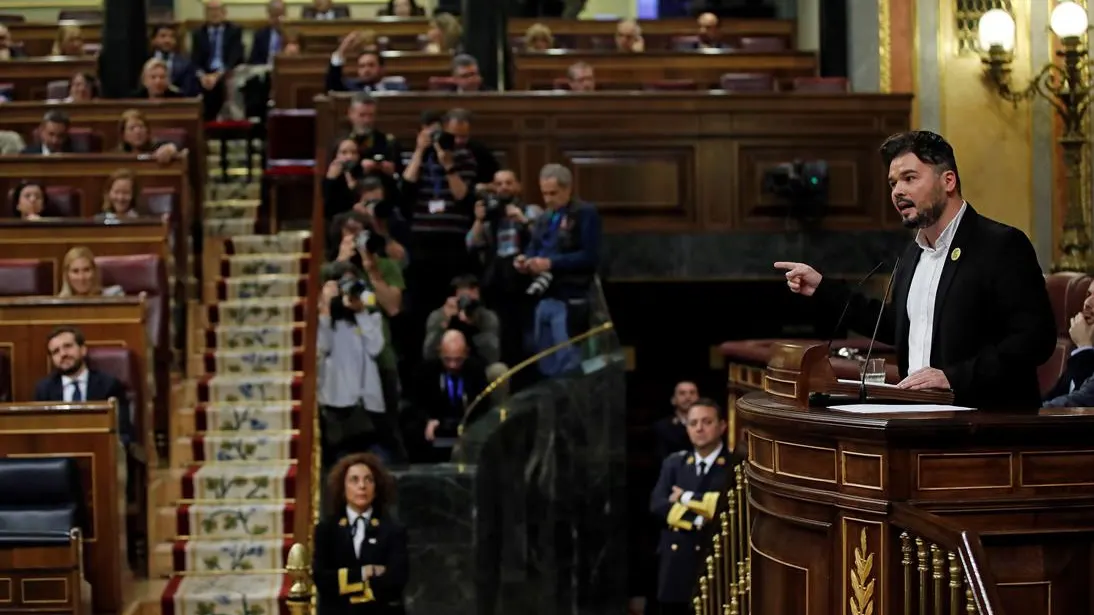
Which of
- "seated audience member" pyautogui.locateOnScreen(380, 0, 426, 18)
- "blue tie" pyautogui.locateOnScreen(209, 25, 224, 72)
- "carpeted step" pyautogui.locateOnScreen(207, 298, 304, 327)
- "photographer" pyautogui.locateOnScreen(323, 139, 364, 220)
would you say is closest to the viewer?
"photographer" pyautogui.locateOnScreen(323, 139, 364, 220)

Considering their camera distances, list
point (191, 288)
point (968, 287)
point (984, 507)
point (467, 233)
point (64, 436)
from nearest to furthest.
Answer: point (984, 507)
point (968, 287)
point (64, 436)
point (467, 233)
point (191, 288)

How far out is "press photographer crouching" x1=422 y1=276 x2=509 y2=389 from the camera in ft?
23.4

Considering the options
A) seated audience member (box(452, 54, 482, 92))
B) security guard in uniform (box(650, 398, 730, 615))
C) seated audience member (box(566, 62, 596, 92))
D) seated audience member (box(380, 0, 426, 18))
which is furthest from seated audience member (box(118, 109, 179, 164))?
seated audience member (box(380, 0, 426, 18))

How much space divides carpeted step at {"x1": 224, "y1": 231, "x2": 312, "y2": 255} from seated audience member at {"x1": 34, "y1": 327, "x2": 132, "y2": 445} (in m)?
2.63

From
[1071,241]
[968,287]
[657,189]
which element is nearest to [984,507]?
[968,287]

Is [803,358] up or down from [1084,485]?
up

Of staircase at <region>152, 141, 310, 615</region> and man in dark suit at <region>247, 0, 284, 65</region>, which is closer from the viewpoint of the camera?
staircase at <region>152, 141, 310, 615</region>

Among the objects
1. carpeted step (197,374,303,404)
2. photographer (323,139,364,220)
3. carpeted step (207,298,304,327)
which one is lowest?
carpeted step (197,374,303,404)

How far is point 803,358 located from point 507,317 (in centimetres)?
406

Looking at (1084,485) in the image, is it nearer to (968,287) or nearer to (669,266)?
(968,287)

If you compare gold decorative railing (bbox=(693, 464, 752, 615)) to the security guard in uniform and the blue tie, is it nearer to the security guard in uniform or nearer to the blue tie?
the security guard in uniform

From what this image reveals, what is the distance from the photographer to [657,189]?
9430 mm

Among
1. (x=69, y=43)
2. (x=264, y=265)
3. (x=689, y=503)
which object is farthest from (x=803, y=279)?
(x=69, y=43)

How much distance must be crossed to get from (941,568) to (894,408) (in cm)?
42
